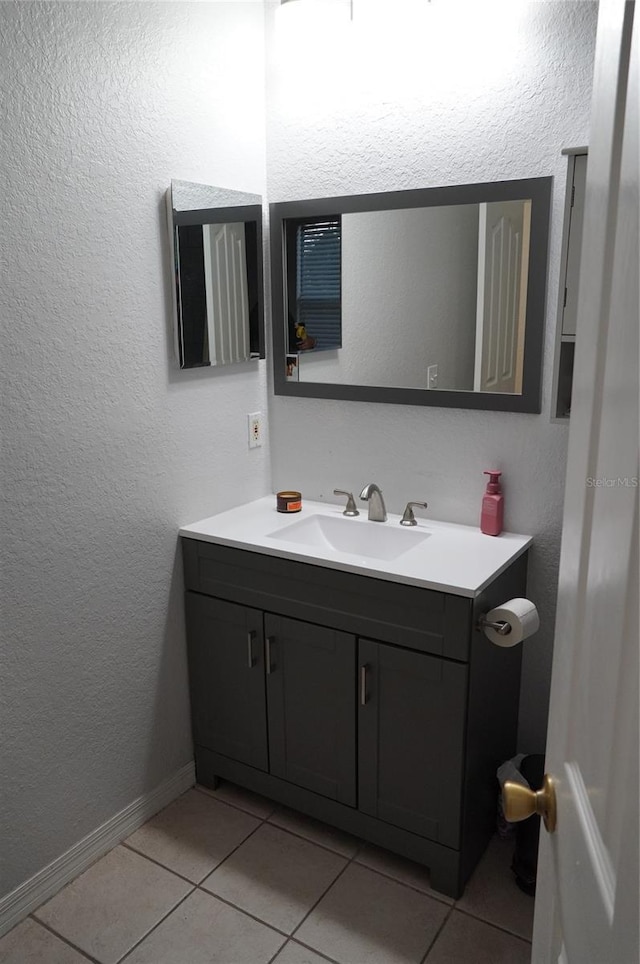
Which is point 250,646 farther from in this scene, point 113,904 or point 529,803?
point 529,803

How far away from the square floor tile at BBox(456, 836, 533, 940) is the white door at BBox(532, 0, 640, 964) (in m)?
1.13

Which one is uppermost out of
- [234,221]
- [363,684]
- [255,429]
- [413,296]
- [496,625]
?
[234,221]

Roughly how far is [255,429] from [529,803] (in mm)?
1769

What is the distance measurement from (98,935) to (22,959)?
175 mm

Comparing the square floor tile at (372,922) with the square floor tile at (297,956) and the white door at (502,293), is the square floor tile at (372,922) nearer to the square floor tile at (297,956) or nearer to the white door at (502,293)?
the square floor tile at (297,956)

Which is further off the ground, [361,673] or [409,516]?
[409,516]

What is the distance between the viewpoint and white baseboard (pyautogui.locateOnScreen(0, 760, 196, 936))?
1.88 metres

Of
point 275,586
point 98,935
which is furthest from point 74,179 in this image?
point 98,935

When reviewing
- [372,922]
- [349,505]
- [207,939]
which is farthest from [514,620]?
[207,939]

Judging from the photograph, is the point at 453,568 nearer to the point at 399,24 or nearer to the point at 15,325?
the point at 15,325

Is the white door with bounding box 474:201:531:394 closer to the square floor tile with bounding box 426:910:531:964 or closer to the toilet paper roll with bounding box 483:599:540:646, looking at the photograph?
the toilet paper roll with bounding box 483:599:540:646

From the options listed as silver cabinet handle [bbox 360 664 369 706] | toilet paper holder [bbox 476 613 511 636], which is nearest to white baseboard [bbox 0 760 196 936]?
silver cabinet handle [bbox 360 664 369 706]

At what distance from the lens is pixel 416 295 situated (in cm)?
220

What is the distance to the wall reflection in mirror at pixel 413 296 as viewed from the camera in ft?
6.79
